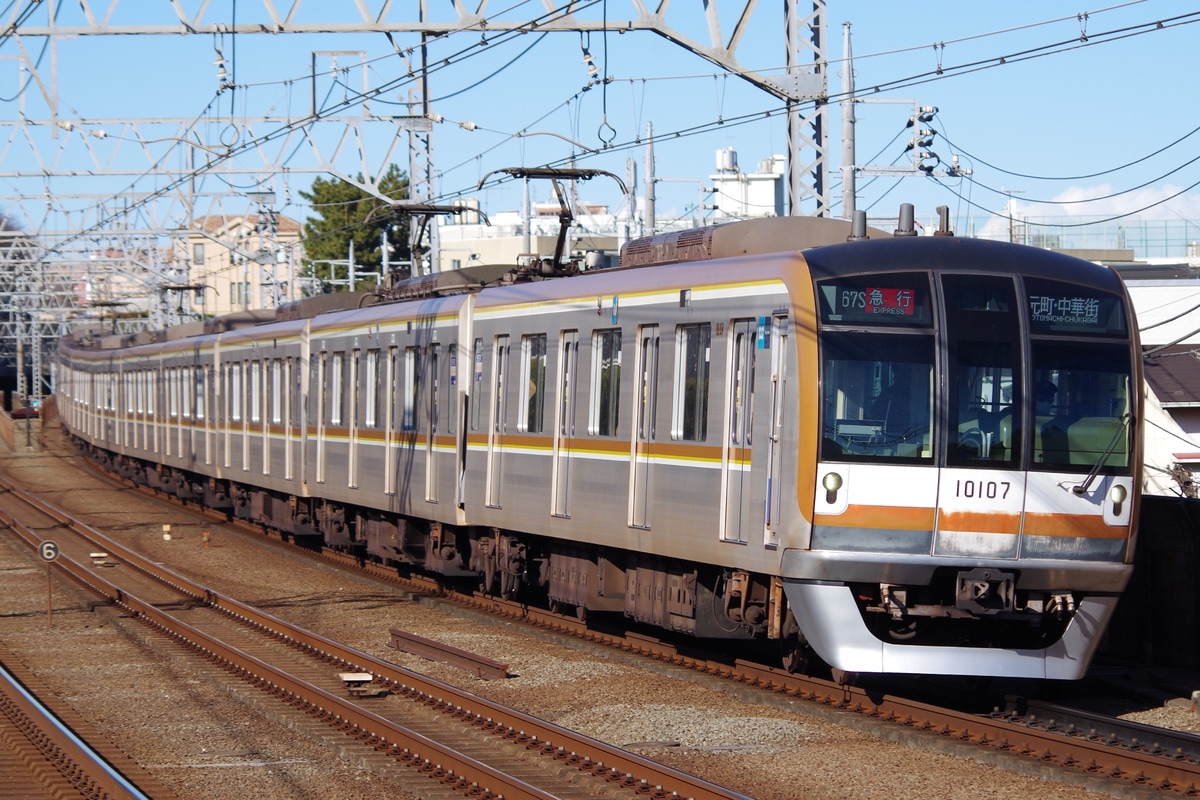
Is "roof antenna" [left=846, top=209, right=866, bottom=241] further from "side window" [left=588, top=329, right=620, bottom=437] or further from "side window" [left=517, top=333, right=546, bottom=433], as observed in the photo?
"side window" [left=517, top=333, right=546, bottom=433]

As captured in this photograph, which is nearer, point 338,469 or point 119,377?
point 338,469

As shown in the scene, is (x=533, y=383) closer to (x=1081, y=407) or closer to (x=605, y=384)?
(x=605, y=384)

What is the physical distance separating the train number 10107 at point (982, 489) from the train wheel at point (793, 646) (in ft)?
4.68

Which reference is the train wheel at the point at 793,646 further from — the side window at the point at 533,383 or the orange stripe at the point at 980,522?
the side window at the point at 533,383

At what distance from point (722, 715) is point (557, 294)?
4494 millimetres

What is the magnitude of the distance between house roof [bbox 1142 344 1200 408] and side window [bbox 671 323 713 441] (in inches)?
526

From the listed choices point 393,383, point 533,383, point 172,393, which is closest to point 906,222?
point 533,383

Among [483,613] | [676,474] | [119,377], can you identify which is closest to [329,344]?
[483,613]

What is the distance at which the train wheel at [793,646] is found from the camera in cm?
1010

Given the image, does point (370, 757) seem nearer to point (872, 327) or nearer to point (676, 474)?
point (676, 474)

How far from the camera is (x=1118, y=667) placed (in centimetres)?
→ 1167

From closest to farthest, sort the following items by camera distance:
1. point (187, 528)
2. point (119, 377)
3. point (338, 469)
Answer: point (338, 469), point (187, 528), point (119, 377)

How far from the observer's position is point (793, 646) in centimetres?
1046

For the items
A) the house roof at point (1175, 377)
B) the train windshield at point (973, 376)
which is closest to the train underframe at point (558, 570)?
the train windshield at point (973, 376)
